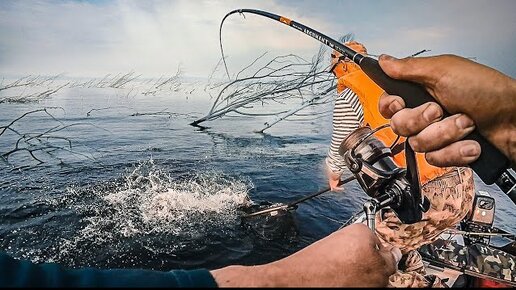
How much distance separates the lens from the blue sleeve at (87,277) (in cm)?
80

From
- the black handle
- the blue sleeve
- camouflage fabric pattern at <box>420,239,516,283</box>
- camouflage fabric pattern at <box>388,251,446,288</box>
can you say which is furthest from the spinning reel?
the blue sleeve

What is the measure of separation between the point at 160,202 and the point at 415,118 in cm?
593

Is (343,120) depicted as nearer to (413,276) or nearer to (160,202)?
(413,276)

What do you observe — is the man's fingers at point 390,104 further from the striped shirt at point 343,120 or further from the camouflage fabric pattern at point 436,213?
the striped shirt at point 343,120

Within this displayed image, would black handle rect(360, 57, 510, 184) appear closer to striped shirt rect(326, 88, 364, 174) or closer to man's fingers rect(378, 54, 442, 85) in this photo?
man's fingers rect(378, 54, 442, 85)

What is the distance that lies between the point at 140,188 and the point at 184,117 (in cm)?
1552

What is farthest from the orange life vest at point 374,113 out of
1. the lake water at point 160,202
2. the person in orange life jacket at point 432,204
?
the lake water at point 160,202

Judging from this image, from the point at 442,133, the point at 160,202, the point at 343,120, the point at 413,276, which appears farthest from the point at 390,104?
the point at 160,202

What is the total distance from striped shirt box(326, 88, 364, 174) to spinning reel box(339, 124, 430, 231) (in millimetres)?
1636

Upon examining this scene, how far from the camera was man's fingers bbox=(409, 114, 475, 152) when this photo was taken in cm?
176

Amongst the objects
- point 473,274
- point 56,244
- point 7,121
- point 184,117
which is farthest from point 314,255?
point 184,117

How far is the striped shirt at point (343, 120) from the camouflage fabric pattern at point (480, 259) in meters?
1.81

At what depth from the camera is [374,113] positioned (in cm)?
441

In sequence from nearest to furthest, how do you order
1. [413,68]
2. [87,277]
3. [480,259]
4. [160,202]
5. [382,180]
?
[87,277], [413,68], [382,180], [480,259], [160,202]
